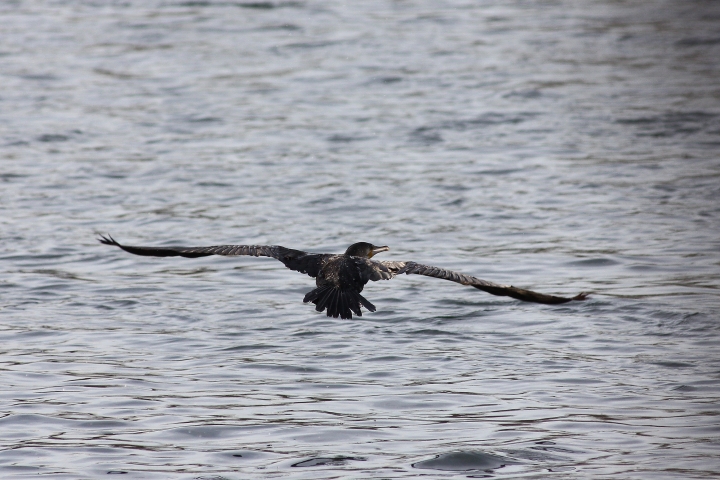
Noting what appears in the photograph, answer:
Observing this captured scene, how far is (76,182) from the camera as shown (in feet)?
52.2

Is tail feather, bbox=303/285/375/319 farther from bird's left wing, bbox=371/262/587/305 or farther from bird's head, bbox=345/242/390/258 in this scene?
bird's head, bbox=345/242/390/258

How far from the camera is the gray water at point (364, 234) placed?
25.7 feet

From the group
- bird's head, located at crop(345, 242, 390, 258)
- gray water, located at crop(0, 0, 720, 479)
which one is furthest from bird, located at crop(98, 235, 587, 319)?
gray water, located at crop(0, 0, 720, 479)

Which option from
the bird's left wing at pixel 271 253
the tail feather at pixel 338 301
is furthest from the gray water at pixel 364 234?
the bird's left wing at pixel 271 253

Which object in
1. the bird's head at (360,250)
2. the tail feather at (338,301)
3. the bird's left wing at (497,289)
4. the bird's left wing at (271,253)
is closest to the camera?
the bird's left wing at (497,289)

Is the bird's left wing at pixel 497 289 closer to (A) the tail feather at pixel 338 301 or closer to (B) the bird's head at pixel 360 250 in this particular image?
(A) the tail feather at pixel 338 301

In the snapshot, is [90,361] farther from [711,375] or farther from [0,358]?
[711,375]

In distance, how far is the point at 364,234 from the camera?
13531 mm

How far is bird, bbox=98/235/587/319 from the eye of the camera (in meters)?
7.82

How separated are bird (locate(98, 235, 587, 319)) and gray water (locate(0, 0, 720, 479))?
29.7 inches

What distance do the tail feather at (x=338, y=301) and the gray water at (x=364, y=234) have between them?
0.69m

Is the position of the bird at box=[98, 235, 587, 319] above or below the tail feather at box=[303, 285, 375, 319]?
above

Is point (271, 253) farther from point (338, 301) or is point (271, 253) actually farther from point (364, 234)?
point (364, 234)

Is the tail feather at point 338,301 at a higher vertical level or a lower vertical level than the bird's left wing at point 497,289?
lower
